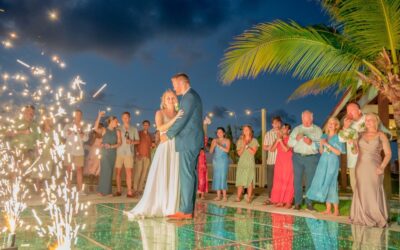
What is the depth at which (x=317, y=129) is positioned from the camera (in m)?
7.91

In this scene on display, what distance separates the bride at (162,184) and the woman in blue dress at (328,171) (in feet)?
8.87

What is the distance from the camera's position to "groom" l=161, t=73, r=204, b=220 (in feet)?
20.3

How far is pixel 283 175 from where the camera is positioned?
28.4 feet

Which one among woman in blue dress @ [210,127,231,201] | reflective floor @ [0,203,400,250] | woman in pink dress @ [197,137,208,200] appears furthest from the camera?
woman in pink dress @ [197,137,208,200]

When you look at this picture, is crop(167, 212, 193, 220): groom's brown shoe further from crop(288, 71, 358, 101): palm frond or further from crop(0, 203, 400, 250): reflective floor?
crop(288, 71, 358, 101): palm frond

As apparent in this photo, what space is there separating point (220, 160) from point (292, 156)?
6.94 ft

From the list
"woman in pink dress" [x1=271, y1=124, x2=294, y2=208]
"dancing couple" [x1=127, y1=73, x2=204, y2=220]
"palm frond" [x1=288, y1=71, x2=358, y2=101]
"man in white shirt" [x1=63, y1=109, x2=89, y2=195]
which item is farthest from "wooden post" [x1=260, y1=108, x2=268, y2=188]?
"dancing couple" [x1=127, y1=73, x2=204, y2=220]

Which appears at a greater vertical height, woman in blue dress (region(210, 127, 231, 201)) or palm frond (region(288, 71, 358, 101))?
palm frond (region(288, 71, 358, 101))

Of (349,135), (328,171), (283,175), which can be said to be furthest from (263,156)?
(349,135)

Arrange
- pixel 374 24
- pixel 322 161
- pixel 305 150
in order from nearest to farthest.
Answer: pixel 374 24, pixel 322 161, pixel 305 150

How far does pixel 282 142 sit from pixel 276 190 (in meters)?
1.04

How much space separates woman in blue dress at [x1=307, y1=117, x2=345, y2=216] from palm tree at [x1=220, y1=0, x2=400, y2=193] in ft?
3.71

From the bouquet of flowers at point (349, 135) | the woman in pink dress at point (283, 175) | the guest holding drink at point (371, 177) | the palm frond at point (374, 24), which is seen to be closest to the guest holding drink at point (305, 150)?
the woman in pink dress at point (283, 175)

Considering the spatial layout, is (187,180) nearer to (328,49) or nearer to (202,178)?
(328,49)
